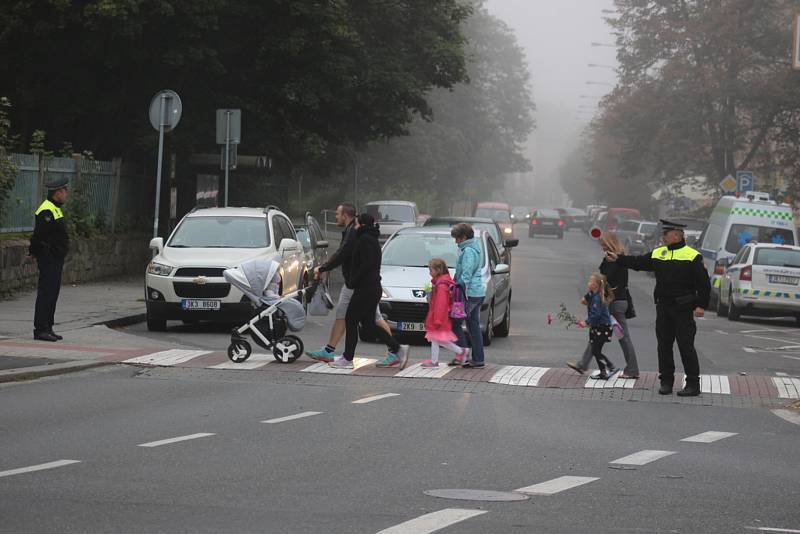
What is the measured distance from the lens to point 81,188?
26.0 m

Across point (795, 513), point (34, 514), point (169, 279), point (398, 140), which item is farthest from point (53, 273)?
point (398, 140)

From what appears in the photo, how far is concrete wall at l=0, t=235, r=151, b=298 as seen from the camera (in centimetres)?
2130

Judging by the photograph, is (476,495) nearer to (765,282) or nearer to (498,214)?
(765,282)

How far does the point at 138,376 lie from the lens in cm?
1346

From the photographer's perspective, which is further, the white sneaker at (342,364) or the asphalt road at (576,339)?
the asphalt road at (576,339)

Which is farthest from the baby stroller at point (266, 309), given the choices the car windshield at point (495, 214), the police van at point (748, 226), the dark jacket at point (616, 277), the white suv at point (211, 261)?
the car windshield at point (495, 214)

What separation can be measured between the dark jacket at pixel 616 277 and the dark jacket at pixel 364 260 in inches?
91.0


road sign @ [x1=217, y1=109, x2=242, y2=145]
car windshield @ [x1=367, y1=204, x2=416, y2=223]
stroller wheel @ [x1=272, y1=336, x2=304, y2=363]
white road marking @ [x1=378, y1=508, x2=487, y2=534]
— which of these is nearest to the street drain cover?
white road marking @ [x1=378, y1=508, x2=487, y2=534]

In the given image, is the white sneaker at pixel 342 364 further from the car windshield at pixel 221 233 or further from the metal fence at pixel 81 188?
the metal fence at pixel 81 188

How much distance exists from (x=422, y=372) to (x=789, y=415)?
3.91 metres

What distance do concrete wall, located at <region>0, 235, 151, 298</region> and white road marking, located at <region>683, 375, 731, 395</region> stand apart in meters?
11.3

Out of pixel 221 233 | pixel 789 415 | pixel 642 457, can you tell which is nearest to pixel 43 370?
pixel 642 457

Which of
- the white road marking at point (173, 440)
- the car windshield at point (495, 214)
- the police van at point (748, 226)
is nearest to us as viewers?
the white road marking at point (173, 440)

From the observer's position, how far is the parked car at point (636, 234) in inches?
1927
